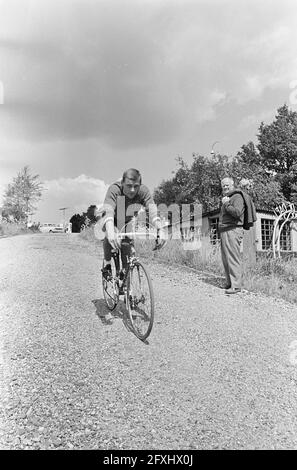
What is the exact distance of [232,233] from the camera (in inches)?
247

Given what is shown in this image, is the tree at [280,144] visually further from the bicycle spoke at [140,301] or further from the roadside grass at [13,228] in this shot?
the bicycle spoke at [140,301]

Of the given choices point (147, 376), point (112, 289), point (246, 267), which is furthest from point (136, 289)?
point (246, 267)

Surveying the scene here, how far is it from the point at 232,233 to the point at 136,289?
2.91 m

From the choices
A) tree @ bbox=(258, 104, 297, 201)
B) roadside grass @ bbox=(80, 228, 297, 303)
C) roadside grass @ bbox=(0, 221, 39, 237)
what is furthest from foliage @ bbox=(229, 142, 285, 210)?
roadside grass @ bbox=(0, 221, 39, 237)

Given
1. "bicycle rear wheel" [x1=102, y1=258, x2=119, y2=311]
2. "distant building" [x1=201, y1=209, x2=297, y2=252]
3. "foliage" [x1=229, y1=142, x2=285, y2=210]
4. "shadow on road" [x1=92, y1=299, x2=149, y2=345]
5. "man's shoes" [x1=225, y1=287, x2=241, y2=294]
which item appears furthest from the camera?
"foliage" [x1=229, y1=142, x2=285, y2=210]

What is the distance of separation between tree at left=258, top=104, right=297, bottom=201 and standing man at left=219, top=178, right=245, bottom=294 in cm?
2966

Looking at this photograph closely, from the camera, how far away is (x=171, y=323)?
4285mm

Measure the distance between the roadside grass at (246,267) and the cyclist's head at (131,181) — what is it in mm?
3587

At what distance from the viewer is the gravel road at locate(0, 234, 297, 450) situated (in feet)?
7.69

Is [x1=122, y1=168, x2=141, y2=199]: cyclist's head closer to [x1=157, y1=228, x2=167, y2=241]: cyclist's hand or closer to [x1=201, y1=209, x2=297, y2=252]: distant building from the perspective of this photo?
[x1=157, y1=228, x2=167, y2=241]: cyclist's hand

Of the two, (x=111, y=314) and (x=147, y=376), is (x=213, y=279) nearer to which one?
(x=111, y=314)

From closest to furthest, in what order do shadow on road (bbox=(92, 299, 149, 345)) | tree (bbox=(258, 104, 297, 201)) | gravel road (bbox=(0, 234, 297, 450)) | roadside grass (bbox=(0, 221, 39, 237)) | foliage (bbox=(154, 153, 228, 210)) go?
gravel road (bbox=(0, 234, 297, 450)) < shadow on road (bbox=(92, 299, 149, 345)) < roadside grass (bbox=(0, 221, 39, 237)) < foliage (bbox=(154, 153, 228, 210)) < tree (bbox=(258, 104, 297, 201))

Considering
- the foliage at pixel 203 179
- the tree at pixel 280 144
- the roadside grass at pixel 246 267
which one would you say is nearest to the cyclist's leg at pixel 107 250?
the roadside grass at pixel 246 267
